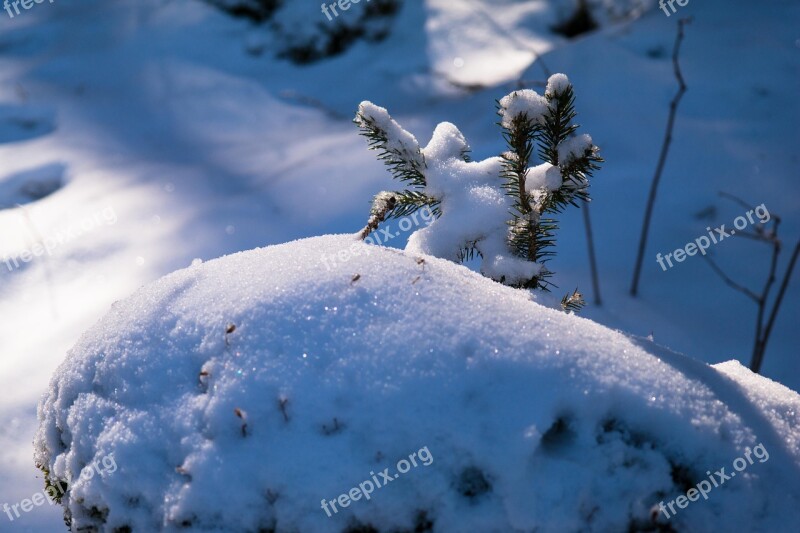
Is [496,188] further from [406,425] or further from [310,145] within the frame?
[310,145]

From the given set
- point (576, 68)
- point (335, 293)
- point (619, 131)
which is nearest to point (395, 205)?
point (335, 293)

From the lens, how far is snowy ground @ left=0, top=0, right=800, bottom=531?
3.17 meters

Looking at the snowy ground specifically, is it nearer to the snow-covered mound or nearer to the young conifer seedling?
the snow-covered mound

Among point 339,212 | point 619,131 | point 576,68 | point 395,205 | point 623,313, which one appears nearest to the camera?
point 395,205

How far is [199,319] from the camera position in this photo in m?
1.33

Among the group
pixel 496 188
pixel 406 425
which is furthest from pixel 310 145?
pixel 406 425

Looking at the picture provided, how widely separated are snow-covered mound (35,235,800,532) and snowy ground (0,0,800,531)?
1.28m

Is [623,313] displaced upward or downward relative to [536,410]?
downward

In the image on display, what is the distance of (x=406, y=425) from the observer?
46.4 inches

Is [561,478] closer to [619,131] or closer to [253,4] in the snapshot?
[619,131]

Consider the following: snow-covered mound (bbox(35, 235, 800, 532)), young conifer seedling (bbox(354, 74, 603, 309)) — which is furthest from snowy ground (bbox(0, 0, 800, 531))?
young conifer seedling (bbox(354, 74, 603, 309))

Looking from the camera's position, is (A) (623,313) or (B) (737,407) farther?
(A) (623,313)

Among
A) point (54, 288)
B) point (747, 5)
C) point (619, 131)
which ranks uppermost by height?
point (747, 5)

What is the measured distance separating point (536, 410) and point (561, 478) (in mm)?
119
